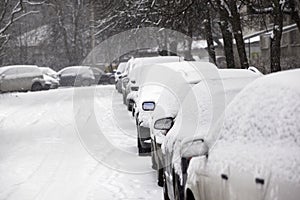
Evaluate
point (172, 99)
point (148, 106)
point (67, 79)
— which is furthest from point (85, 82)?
point (172, 99)

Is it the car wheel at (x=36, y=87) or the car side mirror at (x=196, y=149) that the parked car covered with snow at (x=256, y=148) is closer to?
the car side mirror at (x=196, y=149)

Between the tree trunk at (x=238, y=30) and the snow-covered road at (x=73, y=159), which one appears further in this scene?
the tree trunk at (x=238, y=30)

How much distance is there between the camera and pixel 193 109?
7.09 meters

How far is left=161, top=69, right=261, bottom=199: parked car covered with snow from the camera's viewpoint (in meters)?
6.18

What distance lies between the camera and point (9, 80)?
3525 centimetres

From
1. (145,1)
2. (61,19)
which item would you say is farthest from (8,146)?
(61,19)

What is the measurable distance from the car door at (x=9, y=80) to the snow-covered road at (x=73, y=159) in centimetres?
1595

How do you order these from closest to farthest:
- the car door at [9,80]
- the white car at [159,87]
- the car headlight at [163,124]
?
the car headlight at [163,124], the white car at [159,87], the car door at [9,80]

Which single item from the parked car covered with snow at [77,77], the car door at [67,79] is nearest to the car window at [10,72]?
the parked car covered with snow at [77,77]

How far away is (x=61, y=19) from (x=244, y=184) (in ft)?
192

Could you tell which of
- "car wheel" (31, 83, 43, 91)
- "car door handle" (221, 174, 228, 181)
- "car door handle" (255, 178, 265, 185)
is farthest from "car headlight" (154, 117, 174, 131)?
"car wheel" (31, 83, 43, 91)

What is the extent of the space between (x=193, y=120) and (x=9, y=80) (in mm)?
29744

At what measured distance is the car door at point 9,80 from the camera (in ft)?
115

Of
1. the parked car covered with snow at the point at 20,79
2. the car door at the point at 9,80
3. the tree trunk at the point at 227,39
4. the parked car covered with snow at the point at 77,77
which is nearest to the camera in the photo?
the tree trunk at the point at 227,39
